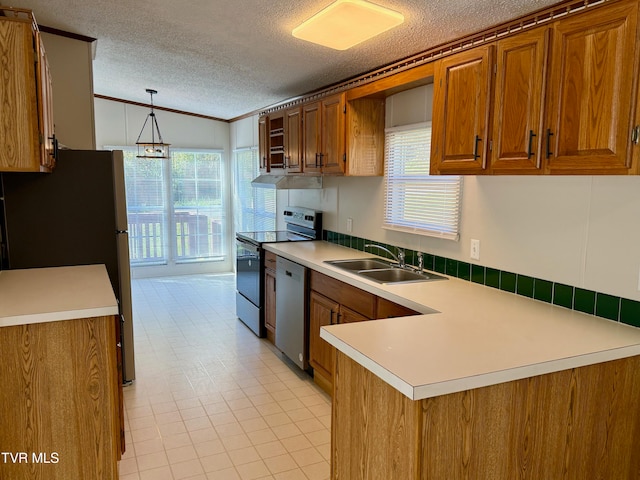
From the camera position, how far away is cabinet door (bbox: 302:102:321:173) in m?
3.96

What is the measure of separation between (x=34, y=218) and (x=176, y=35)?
63.1 inches

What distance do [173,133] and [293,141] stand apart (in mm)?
3504

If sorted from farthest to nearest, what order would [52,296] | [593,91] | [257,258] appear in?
[257,258] → [52,296] → [593,91]

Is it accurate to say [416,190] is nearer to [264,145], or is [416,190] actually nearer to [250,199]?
[264,145]

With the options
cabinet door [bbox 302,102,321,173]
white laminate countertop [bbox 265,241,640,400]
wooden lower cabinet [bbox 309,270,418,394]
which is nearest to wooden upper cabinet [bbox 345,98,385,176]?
cabinet door [bbox 302,102,321,173]

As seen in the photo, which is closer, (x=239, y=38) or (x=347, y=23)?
(x=347, y=23)

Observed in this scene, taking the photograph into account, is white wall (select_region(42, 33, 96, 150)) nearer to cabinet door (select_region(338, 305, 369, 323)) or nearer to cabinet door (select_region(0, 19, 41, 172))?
cabinet door (select_region(0, 19, 41, 172))

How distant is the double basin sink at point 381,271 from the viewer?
10.1ft

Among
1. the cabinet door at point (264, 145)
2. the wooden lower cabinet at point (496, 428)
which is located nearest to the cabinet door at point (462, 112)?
the wooden lower cabinet at point (496, 428)

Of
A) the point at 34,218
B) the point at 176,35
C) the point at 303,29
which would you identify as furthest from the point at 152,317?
the point at 303,29

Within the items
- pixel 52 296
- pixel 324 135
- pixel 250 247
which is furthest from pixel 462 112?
pixel 250 247

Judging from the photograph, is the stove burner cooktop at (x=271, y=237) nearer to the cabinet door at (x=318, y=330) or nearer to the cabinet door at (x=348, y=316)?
the cabinet door at (x=318, y=330)

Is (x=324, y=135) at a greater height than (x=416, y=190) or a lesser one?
greater

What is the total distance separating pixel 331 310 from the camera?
3.20m
